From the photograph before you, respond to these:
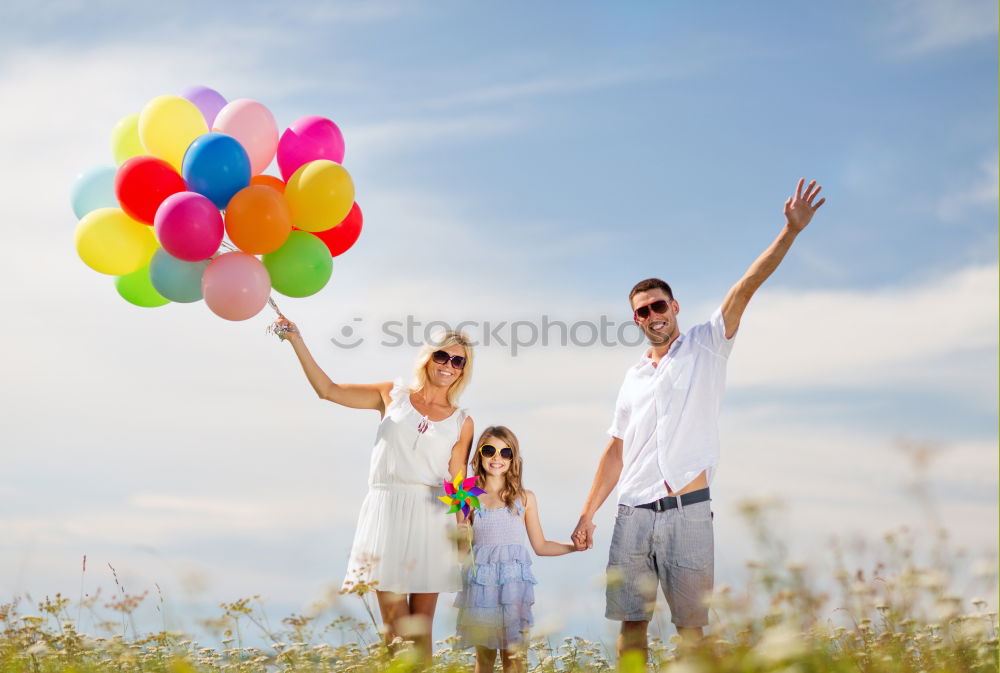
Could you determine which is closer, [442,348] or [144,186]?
[144,186]

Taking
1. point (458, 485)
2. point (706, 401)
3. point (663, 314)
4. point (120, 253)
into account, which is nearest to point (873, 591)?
point (706, 401)

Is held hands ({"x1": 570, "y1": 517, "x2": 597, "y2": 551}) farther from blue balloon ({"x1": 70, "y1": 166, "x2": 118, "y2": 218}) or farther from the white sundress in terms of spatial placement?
blue balloon ({"x1": 70, "y1": 166, "x2": 118, "y2": 218})

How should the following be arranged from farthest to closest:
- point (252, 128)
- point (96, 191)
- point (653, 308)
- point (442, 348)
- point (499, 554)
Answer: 1. point (96, 191)
2. point (252, 128)
3. point (442, 348)
4. point (499, 554)
5. point (653, 308)

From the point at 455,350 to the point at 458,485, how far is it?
779 mm

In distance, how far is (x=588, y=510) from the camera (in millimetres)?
5078

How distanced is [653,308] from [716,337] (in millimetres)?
372

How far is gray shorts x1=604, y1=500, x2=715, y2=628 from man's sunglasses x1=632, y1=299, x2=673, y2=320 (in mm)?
1016

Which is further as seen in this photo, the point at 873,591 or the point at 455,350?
the point at 455,350

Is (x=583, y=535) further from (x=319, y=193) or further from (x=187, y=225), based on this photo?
(x=187, y=225)

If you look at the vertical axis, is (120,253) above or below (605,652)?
above

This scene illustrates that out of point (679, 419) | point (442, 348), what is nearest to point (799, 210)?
point (679, 419)

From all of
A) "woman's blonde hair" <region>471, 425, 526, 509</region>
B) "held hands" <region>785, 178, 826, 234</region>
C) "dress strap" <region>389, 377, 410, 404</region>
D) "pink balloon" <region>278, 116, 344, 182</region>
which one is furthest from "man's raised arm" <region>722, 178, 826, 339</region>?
"pink balloon" <region>278, 116, 344, 182</region>

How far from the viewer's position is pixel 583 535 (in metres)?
5.02

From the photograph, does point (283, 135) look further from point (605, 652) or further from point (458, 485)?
point (605, 652)
